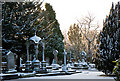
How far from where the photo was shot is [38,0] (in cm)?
3331

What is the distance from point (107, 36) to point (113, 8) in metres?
2.38

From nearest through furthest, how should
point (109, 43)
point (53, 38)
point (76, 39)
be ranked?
point (109, 43)
point (53, 38)
point (76, 39)

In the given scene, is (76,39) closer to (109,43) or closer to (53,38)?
(53,38)

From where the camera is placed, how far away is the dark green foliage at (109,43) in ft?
57.1

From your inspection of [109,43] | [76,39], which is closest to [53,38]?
[76,39]

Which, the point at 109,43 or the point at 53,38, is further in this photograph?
the point at 53,38

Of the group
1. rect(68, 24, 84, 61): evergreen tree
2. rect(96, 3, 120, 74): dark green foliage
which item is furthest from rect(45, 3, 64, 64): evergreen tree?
rect(96, 3, 120, 74): dark green foliage

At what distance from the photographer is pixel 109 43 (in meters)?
17.6

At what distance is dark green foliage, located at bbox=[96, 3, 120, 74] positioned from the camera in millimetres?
17406

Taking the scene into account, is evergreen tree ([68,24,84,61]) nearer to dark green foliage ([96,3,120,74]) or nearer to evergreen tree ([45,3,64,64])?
evergreen tree ([45,3,64,64])

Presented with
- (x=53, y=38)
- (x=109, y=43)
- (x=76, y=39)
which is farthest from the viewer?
(x=76, y=39)

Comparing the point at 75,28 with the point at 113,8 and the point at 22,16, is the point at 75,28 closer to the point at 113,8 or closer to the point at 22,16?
the point at 22,16

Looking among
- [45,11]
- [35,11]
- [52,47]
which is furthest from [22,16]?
[45,11]

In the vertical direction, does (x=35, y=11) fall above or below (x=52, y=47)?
above
